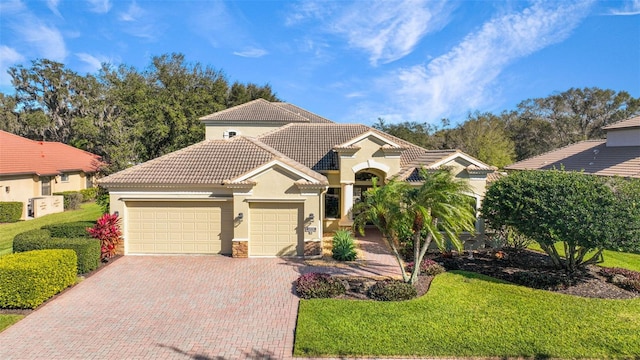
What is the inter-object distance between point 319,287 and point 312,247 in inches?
168

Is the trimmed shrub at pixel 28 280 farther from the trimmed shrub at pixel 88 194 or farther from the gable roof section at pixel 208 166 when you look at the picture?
the trimmed shrub at pixel 88 194

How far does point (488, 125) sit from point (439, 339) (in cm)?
4470

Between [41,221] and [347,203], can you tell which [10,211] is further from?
[347,203]


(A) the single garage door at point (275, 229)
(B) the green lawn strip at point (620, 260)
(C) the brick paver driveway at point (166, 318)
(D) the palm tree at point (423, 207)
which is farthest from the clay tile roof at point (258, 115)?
(B) the green lawn strip at point (620, 260)

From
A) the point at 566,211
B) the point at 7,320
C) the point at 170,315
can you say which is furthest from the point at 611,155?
the point at 7,320

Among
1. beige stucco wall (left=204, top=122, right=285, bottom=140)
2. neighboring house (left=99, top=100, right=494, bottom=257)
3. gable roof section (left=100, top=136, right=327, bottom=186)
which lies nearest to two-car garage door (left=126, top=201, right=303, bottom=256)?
neighboring house (left=99, top=100, right=494, bottom=257)

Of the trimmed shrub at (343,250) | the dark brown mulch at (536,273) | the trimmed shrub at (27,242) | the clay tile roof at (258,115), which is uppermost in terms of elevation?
the clay tile roof at (258,115)

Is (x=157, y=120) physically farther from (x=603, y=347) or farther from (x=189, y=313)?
(x=603, y=347)

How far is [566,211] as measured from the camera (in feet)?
36.9

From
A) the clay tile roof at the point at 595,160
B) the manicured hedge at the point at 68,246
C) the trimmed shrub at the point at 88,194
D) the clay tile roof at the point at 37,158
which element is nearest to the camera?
the manicured hedge at the point at 68,246

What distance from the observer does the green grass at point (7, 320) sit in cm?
894

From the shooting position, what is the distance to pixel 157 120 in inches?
1298

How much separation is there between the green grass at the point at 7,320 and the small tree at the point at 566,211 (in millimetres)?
16111

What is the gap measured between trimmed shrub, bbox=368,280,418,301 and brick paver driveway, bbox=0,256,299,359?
2540 mm
